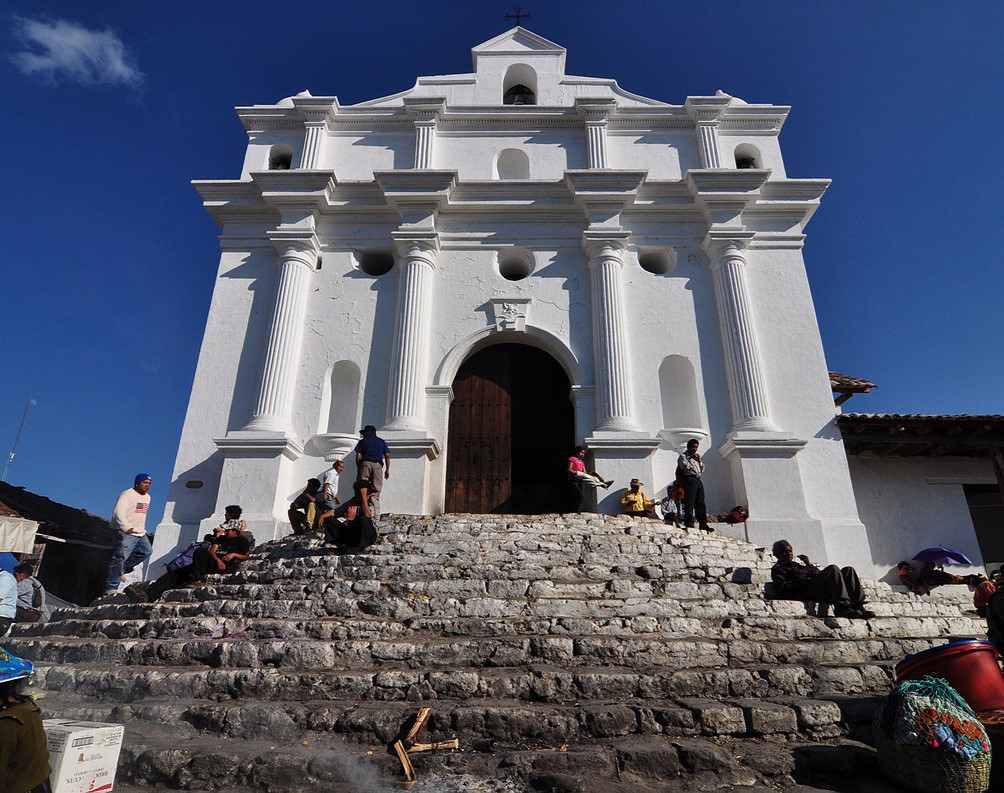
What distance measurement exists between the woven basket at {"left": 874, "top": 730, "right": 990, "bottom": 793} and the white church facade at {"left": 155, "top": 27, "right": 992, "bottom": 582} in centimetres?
640

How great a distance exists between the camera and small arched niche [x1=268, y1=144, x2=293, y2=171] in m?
13.8

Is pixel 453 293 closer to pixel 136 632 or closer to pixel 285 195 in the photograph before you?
pixel 285 195

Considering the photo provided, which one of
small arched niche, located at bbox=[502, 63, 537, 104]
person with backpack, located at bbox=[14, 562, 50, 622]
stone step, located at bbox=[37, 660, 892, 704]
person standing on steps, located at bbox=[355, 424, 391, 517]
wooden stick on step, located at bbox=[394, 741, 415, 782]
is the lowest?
wooden stick on step, located at bbox=[394, 741, 415, 782]

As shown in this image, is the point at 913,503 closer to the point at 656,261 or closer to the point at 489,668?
the point at 656,261

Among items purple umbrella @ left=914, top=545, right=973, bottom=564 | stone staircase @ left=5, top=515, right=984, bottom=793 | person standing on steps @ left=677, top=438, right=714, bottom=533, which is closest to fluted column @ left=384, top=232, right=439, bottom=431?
stone staircase @ left=5, top=515, right=984, bottom=793

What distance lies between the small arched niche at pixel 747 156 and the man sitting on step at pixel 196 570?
44.2 feet

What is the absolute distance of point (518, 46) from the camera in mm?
15242

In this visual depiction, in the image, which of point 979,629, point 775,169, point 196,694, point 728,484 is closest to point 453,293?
point 728,484

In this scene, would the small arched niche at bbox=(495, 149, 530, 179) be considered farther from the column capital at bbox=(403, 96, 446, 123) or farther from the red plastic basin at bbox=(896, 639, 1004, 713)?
the red plastic basin at bbox=(896, 639, 1004, 713)

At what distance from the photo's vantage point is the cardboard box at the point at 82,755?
10.6 feet

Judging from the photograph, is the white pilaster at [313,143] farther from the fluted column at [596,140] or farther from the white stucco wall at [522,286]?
the fluted column at [596,140]

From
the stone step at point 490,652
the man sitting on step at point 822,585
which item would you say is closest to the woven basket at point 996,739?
the stone step at point 490,652

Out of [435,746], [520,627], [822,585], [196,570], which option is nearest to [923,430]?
[822,585]

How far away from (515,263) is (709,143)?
5.43m
